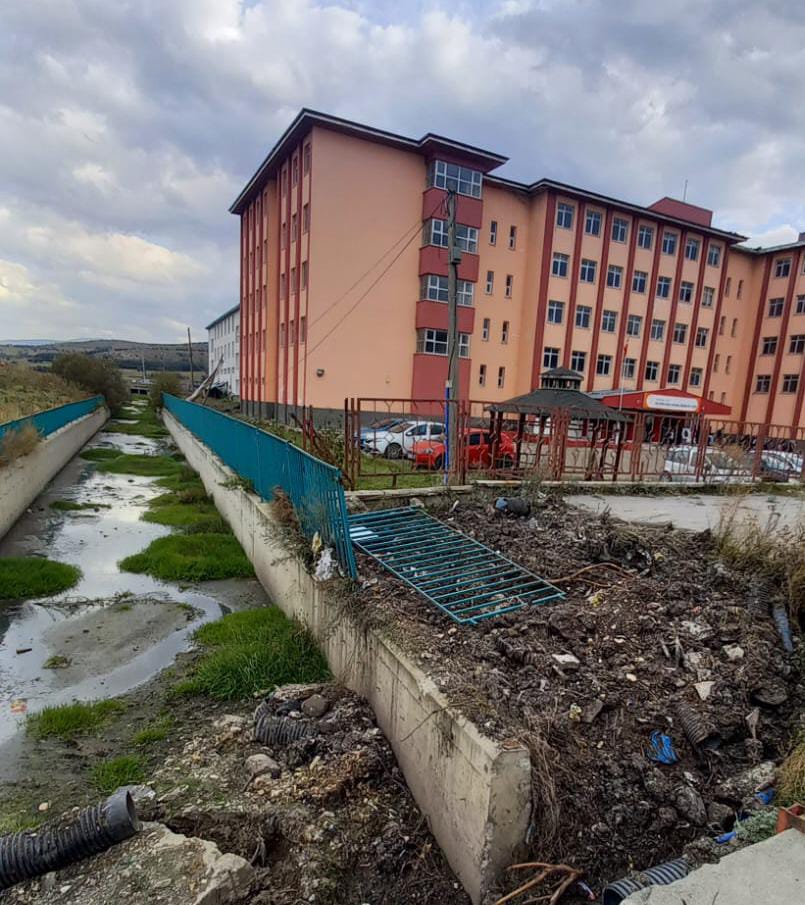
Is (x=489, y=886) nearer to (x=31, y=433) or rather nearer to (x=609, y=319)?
(x=31, y=433)

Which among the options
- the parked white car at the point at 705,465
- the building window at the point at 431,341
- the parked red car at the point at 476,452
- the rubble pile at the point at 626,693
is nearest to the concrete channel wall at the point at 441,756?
the rubble pile at the point at 626,693

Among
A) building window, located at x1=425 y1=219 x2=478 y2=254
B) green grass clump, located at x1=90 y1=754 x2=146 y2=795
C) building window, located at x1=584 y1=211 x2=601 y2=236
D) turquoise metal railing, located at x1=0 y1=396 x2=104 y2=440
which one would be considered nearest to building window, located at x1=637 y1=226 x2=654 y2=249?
building window, located at x1=584 y1=211 x2=601 y2=236

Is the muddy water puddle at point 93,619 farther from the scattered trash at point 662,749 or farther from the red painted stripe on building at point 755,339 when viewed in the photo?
the red painted stripe on building at point 755,339

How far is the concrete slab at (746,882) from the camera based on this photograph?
1662 millimetres

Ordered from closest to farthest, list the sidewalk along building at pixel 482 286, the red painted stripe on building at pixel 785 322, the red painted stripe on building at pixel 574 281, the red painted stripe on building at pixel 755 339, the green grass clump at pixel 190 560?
the green grass clump at pixel 190 560
the sidewalk along building at pixel 482 286
the red painted stripe on building at pixel 574 281
the red painted stripe on building at pixel 785 322
the red painted stripe on building at pixel 755 339

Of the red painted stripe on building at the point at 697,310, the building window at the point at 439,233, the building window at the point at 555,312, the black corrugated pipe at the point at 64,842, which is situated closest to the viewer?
the black corrugated pipe at the point at 64,842

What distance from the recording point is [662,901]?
5.48ft

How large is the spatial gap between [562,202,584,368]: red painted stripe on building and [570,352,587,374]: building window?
414 millimetres

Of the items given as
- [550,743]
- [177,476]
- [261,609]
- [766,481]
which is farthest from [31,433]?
[766,481]

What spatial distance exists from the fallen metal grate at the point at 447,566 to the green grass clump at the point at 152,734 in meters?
2.07

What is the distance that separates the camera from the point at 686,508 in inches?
301

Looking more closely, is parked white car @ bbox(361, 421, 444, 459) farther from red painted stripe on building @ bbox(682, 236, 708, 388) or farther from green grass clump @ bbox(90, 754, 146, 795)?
red painted stripe on building @ bbox(682, 236, 708, 388)

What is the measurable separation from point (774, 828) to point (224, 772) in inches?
115

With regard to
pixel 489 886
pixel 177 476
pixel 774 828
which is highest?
pixel 774 828
